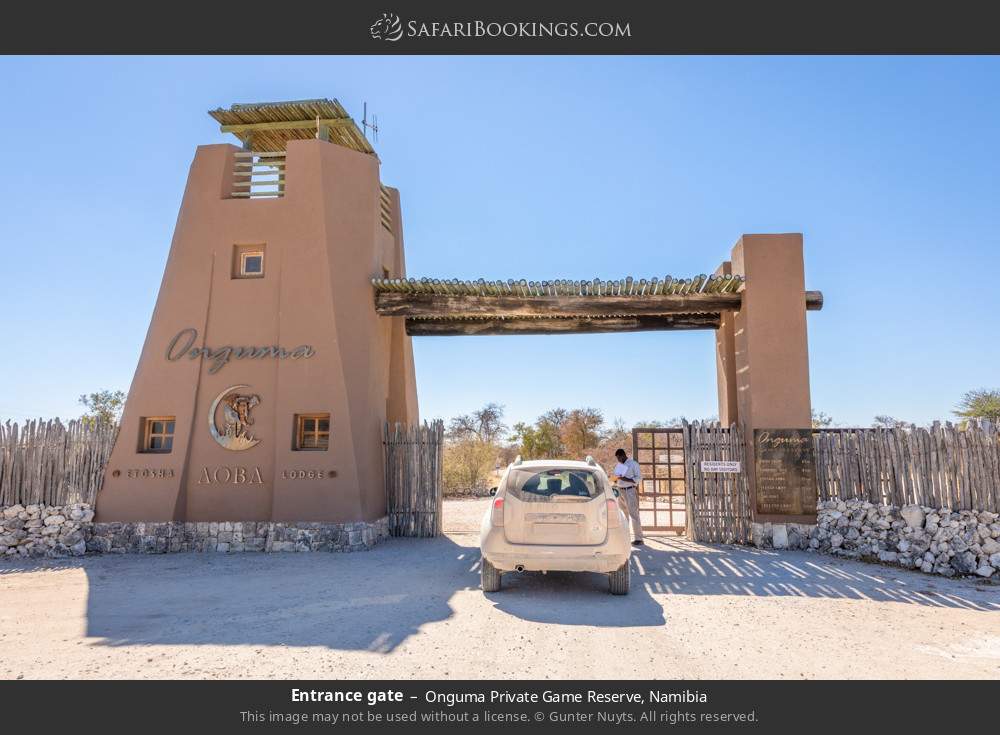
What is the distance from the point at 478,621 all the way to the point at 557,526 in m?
1.34

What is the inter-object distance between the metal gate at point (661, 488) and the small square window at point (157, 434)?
28.1ft

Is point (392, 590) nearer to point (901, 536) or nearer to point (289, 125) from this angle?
point (901, 536)

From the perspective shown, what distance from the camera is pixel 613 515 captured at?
663cm

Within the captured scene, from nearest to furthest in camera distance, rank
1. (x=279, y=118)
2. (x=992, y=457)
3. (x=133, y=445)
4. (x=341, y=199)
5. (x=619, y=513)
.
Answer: (x=619, y=513)
(x=992, y=457)
(x=133, y=445)
(x=341, y=199)
(x=279, y=118)

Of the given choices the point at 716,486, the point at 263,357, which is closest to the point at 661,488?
the point at 716,486

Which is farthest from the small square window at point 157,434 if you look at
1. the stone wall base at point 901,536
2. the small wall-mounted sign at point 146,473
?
the stone wall base at point 901,536

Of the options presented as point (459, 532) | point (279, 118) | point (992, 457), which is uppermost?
point (279, 118)

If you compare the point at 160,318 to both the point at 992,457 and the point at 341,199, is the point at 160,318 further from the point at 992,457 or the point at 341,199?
the point at 992,457

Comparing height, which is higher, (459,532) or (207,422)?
(207,422)
